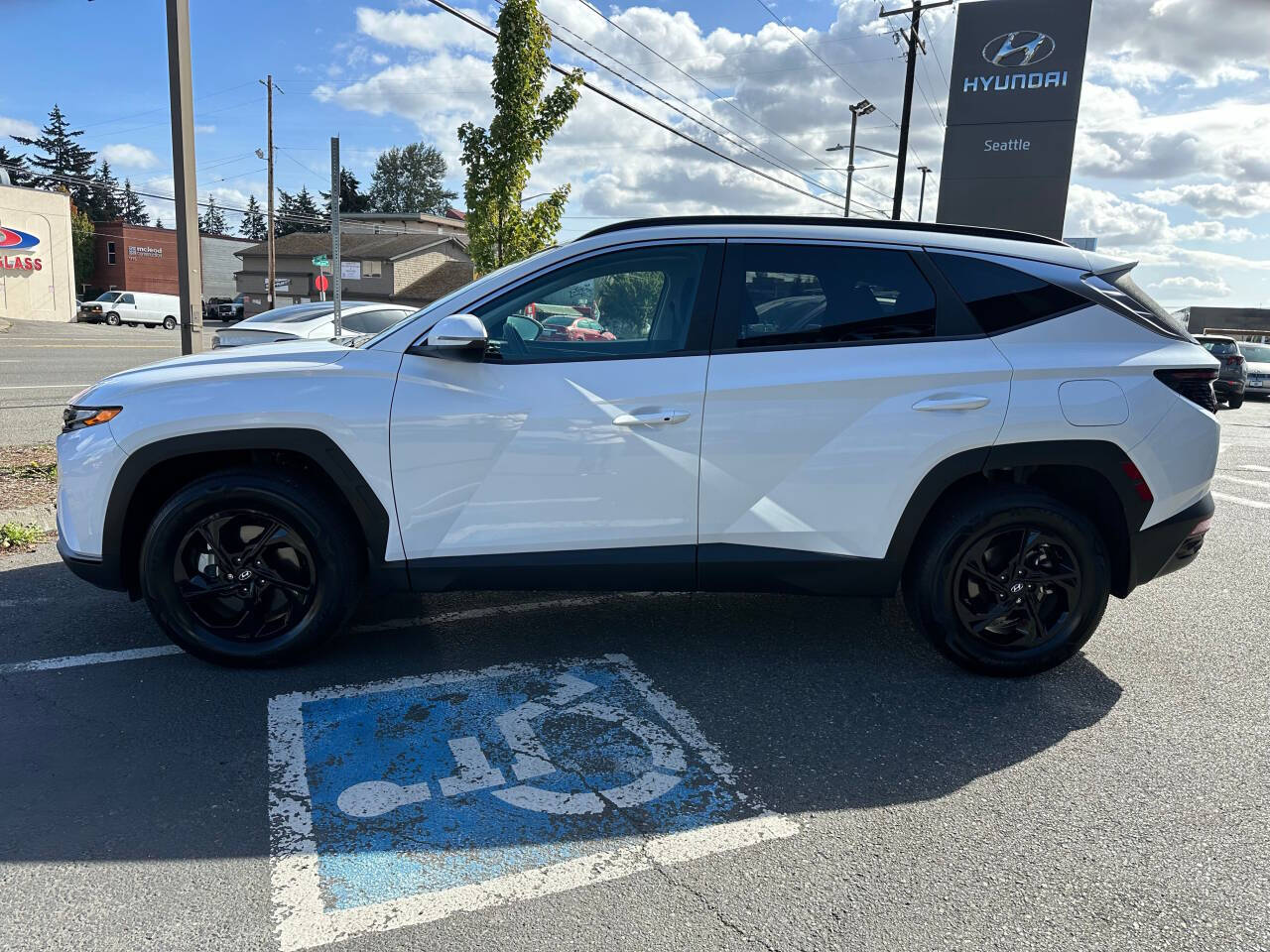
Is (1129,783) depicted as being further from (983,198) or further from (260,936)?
(983,198)

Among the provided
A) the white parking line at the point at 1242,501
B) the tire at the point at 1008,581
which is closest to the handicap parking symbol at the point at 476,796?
the tire at the point at 1008,581

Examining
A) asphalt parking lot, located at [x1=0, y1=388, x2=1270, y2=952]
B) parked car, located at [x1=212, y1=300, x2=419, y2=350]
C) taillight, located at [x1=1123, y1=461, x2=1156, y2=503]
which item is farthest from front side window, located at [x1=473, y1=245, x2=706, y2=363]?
parked car, located at [x1=212, y1=300, x2=419, y2=350]

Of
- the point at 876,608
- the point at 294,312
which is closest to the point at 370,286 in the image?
the point at 294,312

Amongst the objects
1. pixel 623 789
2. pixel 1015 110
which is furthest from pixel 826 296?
pixel 1015 110

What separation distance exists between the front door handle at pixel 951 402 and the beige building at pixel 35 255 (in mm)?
51782

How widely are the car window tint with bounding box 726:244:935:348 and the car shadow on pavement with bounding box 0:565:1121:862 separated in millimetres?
1478

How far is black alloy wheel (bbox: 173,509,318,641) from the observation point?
367cm

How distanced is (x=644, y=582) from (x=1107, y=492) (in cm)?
202

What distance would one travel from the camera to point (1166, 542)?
12.4 feet

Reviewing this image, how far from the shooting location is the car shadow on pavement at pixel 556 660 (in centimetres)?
279

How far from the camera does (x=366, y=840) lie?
2633 mm

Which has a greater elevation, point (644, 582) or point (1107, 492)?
point (1107, 492)

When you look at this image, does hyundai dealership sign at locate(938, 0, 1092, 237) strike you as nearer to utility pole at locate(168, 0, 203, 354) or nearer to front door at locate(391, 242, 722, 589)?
utility pole at locate(168, 0, 203, 354)

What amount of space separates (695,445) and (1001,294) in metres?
1.48
